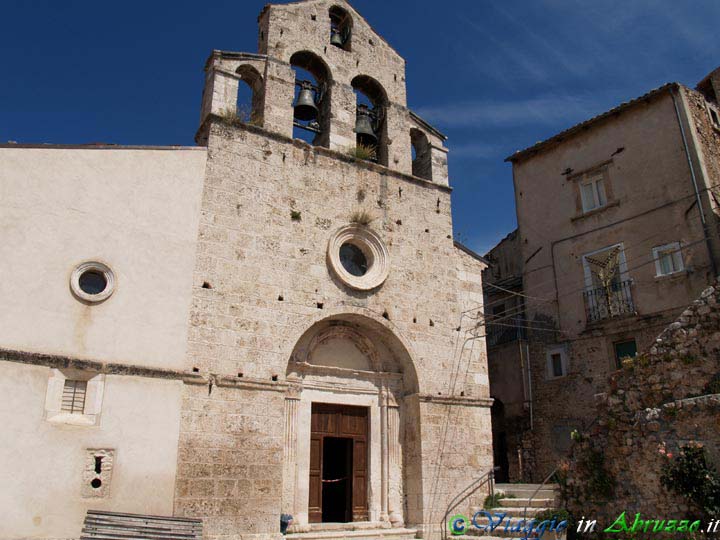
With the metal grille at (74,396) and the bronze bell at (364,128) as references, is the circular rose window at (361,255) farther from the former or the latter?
the metal grille at (74,396)

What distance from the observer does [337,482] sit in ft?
41.1

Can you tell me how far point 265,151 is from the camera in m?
11.9

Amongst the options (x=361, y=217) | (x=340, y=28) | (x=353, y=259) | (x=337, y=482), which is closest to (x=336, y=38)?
(x=340, y=28)

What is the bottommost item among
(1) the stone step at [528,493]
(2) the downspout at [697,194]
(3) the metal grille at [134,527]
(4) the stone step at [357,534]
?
(4) the stone step at [357,534]

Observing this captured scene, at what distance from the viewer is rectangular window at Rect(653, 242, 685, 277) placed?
48.5 feet

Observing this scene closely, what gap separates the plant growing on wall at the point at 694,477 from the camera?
8.78 metres

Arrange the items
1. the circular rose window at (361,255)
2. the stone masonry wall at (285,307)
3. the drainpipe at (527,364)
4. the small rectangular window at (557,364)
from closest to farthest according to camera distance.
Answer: the stone masonry wall at (285,307)
the circular rose window at (361,255)
the small rectangular window at (557,364)
the drainpipe at (527,364)

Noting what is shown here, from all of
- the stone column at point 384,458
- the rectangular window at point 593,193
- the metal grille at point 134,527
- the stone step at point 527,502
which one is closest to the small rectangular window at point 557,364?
the rectangular window at point 593,193

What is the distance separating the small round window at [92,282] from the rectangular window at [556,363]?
460 inches

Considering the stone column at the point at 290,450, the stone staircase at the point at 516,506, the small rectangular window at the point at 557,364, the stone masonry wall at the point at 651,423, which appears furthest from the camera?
the small rectangular window at the point at 557,364

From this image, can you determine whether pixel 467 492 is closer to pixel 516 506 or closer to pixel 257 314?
pixel 516 506

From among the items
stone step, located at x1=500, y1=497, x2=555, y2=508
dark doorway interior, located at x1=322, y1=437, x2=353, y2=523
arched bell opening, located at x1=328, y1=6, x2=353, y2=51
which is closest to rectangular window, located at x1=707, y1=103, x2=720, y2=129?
arched bell opening, located at x1=328, y1=6, x2=353, y2=51

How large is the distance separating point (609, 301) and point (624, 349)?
4.25 ft

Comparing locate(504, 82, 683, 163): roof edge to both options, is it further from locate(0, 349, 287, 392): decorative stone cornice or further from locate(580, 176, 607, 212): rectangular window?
locate(0, 349, 287, 392): decorative stone cornice
